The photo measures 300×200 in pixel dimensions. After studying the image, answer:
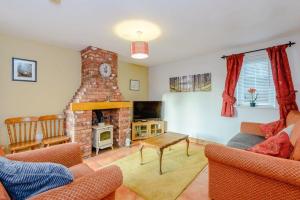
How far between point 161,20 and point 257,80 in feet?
7.86

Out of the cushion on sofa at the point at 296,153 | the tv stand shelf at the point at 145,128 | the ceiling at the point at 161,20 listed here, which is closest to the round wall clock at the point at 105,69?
the ceiling at the point at 161,20

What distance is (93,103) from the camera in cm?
346

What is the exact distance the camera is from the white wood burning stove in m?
3.54

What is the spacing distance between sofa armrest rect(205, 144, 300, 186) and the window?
2.18 m

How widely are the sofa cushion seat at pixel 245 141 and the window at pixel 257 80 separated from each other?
0.86m

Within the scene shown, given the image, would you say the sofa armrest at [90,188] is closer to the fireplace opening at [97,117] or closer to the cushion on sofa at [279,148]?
the cushion on sofa at [279,148]

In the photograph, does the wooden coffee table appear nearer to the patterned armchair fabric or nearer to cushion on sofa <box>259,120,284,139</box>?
the patterned armchair fabric

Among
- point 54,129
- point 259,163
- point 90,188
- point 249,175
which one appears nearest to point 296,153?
point 259,163

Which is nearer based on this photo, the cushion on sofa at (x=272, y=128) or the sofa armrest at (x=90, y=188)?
the sofa armrest at (x=90, y=188)

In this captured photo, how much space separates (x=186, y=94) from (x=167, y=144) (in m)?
2.13

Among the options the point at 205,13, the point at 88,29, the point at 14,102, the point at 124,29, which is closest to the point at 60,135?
the point at 14,102

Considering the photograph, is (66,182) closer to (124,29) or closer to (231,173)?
(231,173)

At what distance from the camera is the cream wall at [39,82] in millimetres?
2916

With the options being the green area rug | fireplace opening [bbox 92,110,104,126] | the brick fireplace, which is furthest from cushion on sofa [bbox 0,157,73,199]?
fireplace opening [bbox 92,110,104,126]
